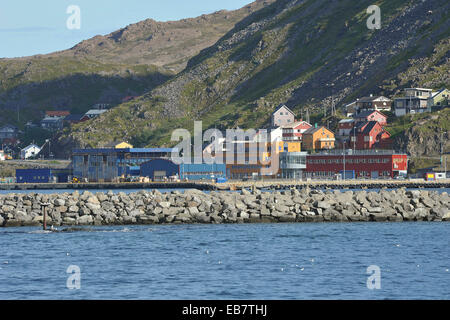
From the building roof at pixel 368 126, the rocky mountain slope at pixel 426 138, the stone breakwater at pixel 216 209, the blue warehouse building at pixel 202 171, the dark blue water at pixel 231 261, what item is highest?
the building roof at pixel 368 126

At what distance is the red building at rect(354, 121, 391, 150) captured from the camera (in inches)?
7505

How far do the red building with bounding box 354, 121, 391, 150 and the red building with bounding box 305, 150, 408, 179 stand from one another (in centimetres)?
1315

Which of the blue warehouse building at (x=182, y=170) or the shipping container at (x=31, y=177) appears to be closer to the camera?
the blue warehouse building at (x=182, y=170)

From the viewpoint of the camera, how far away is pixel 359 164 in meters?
174

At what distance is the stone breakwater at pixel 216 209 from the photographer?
67.1m

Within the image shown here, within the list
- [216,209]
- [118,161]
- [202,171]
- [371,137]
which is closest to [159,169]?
[202,171]

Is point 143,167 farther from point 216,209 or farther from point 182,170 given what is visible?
point 216,209

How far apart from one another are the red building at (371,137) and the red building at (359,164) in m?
13.2

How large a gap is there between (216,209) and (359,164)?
10921cm

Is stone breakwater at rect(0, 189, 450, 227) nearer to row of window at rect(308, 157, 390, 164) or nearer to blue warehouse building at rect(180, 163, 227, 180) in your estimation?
row of window at rect(308, 157, 390, 164)

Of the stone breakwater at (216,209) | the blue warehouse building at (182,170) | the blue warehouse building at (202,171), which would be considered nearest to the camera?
the stone breakwater at (216,209)

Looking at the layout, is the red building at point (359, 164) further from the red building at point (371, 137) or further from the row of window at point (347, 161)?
the red building at point (371, 137)

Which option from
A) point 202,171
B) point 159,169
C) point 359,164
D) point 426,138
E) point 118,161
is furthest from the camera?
point 118,161

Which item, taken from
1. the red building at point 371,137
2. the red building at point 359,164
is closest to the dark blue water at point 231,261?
the red building at point 359,164
